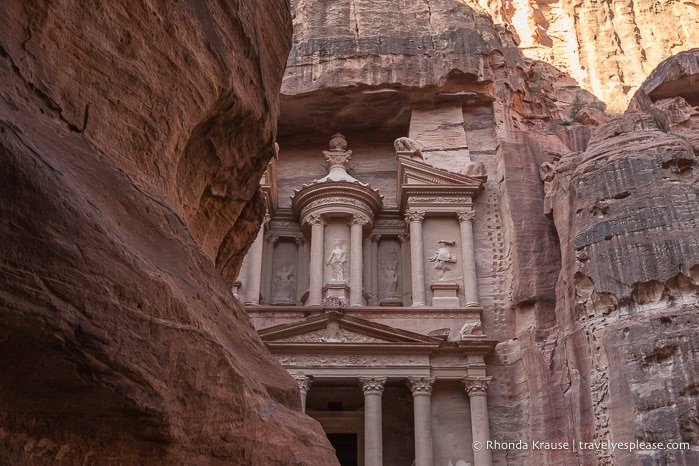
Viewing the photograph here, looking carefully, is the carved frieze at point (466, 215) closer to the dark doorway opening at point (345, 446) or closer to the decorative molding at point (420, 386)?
the decorative molding at point (420, 386)

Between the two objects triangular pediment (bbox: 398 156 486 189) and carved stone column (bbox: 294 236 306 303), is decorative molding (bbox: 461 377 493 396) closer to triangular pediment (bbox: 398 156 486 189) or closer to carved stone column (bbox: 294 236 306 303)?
triangular pediment (bbox: 398 156 486 189)

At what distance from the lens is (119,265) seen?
2453mm

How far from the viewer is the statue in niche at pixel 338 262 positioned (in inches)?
764

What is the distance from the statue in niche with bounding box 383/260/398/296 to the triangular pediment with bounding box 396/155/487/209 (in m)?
2.26

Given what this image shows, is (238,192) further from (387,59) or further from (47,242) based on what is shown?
Answer: (387,59)

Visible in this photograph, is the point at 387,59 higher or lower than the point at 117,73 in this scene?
higher

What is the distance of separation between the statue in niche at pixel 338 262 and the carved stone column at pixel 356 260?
0.26 m

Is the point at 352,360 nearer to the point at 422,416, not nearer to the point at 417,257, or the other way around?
the point at 422,416

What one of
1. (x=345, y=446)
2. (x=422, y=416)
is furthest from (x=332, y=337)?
(x=345, y=446)

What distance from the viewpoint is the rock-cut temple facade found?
1647cm

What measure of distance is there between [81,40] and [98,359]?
1667 millimetres

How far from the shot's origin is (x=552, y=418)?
15.0m

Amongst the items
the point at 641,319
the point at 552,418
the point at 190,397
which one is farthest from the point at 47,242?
the point at 552,418

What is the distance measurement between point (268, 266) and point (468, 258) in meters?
6.53
